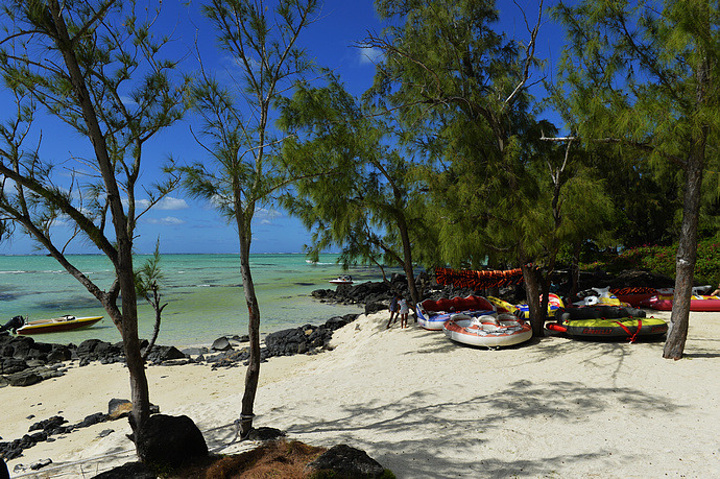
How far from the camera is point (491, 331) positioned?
1080cm

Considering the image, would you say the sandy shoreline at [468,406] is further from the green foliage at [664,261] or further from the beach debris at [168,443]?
the green foliage at [664,261]

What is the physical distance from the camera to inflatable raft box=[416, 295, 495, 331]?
44.5 feet

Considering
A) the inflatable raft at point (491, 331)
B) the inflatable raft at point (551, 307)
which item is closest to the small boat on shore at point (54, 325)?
the inflatable raft at point (491, 331)

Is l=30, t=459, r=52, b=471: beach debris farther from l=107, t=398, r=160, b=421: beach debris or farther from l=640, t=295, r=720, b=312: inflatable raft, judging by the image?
l=640, t=295, r=720, b=312: inflatable raft

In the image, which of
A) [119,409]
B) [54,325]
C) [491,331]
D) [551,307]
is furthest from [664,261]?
[54,325]

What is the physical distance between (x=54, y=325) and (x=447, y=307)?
18443 mm

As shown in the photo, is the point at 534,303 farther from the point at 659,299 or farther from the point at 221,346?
the point at 221,346

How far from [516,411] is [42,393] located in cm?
1172

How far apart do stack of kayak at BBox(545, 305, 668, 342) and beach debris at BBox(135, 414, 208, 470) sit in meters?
9.12

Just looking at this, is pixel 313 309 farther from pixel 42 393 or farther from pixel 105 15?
pixel 105 15

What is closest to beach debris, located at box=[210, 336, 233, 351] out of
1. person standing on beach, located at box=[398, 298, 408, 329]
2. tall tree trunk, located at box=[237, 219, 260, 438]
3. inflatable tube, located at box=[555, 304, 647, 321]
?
person standing on beach, located at box=[398, 298, 408, 329]

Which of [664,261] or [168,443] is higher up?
[664,261]

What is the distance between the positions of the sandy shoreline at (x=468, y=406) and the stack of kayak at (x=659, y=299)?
1.33m

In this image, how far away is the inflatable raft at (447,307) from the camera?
13.6m
